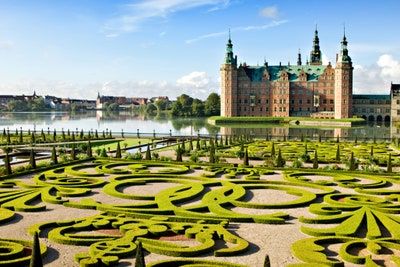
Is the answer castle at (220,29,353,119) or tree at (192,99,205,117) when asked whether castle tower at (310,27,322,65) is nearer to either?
castle at (220,29,353,119)

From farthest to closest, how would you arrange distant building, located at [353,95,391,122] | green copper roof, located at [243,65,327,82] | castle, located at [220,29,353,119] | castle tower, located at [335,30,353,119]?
green copper roof, located at [243,65,327,82], castle, located at [220,29,353,119], distant building, located at [353,95,391,122], castle tower, located at [335,30,353,119]

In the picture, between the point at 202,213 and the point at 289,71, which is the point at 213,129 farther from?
the point at 202,213

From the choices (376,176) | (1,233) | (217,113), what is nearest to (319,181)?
(376,176)

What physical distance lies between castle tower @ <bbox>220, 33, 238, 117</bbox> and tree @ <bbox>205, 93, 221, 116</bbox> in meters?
17.5

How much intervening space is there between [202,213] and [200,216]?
667 millimetres

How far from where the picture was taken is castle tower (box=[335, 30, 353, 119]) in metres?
104

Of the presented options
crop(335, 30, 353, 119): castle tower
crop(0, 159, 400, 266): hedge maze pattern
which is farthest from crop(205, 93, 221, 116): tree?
crop(0, 159, 400, 266): hedge maze pattern

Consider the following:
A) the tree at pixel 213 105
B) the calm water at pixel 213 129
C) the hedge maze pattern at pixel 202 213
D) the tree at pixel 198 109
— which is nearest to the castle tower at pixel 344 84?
the calm water at pixel 213 129

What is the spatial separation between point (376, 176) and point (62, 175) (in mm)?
14639

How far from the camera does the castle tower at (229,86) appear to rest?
112m

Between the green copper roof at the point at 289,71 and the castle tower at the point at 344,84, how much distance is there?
915 centimetres

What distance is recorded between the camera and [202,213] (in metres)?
15.2

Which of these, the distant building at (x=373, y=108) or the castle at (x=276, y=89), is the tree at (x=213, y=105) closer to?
the castle at (x=276, y=89)

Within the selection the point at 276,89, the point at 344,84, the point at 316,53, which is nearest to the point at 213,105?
the point at 276,89
